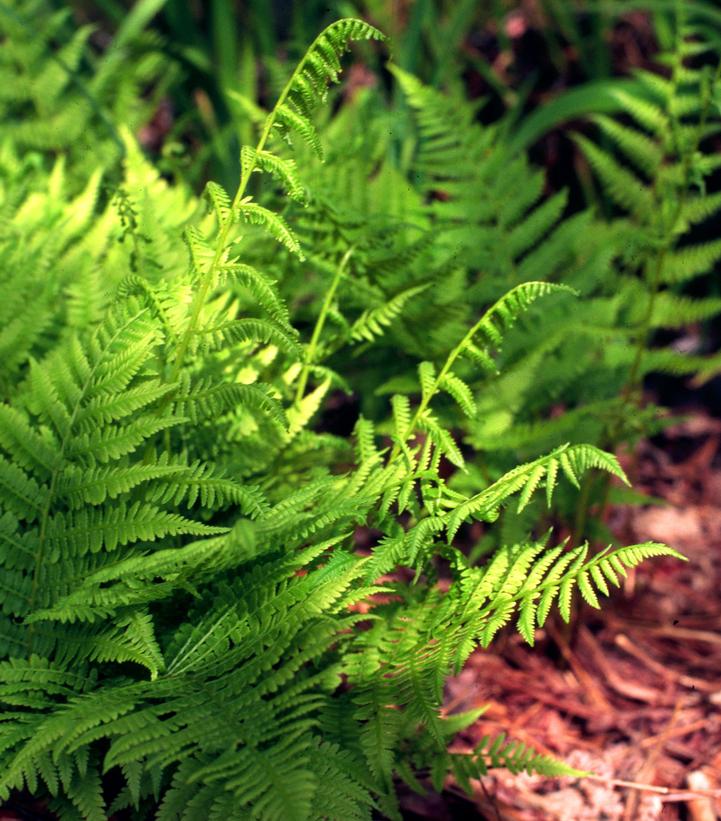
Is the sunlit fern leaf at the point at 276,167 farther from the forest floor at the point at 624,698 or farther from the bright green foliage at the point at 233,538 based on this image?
the forest floor at the point at 624,698

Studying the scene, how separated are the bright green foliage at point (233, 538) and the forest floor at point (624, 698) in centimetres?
28

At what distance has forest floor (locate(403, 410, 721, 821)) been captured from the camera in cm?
171

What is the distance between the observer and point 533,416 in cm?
212

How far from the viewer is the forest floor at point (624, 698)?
171 centimetres

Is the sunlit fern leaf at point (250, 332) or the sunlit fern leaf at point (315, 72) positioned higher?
the sunlit fern leaf at point (315, 72)

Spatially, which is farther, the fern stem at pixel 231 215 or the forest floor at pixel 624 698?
the forest floor at pixel 624 698

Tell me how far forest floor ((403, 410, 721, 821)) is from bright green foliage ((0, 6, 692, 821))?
0.28m

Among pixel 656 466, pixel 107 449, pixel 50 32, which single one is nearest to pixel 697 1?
pixel 656 466

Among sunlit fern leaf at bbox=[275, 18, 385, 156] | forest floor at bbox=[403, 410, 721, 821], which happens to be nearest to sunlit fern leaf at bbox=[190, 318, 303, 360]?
sunlit fern leaf at bbox=[275, 18, 385, 156]

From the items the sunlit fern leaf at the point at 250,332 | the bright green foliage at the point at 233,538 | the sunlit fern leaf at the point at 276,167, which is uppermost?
the sunlit fern leaf at the point at 276,167

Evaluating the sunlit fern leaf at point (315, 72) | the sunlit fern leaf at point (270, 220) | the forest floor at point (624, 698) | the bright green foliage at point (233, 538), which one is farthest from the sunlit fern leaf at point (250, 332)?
the forest floor at point (624, 698)

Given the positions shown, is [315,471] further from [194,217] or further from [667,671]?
[667,671]

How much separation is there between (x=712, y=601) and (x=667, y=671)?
0.32 metres

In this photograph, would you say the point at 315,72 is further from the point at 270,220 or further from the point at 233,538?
the point at 233,538
